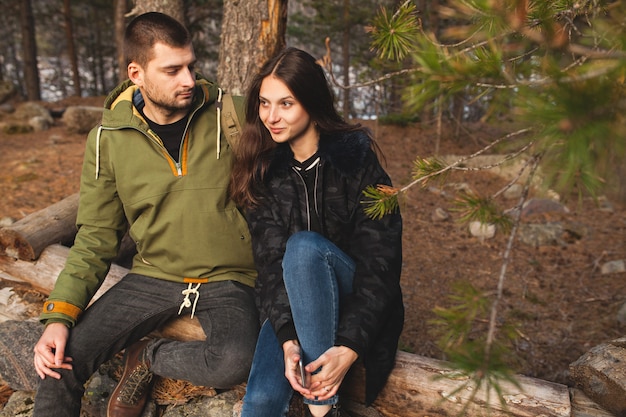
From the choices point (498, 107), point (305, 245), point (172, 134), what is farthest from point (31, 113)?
point (498, 107)

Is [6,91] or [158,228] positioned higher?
[6,91]

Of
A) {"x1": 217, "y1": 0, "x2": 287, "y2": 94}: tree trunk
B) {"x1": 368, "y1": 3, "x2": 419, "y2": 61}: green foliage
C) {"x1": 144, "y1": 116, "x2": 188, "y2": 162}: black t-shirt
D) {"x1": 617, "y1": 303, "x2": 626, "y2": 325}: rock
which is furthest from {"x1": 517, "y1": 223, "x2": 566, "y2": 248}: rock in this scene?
{"x1": 368, "y1": 3, "x2": 419, "y2": 61}: green foliage

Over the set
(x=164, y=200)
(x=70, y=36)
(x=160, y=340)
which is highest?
(x=70, y=36)

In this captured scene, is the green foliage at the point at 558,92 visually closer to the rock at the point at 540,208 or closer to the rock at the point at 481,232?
the rock at the point at 481,232

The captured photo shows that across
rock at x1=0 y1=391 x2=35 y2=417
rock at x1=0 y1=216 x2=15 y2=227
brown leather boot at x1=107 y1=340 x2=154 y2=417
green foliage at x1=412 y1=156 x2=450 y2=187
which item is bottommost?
rock at x1=0 y1=391 x2=35 y2=417

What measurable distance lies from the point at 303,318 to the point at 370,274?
390 mm

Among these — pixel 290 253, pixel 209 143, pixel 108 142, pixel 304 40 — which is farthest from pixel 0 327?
pixel 304 40

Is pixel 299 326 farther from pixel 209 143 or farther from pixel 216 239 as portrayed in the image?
pixel 209 143

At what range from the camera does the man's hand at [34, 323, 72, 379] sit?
97.6 inches

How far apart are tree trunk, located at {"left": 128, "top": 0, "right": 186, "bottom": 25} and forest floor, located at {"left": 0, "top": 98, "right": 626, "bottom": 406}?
2.34 metres

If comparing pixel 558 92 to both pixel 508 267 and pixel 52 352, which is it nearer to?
pixel 52 352

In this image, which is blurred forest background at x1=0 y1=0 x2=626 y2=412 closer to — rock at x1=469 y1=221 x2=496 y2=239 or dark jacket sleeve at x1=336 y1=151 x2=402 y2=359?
rock at x1=469 y1=221 x2=496 y2=239

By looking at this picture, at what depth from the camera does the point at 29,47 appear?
502 inches

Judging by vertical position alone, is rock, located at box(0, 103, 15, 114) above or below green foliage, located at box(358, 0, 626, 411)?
above
